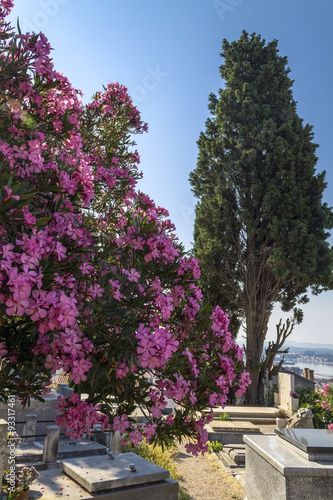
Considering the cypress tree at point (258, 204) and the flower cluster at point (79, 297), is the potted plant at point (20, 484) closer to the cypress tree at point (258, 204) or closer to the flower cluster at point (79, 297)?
the flower cluster at point (79, 297)

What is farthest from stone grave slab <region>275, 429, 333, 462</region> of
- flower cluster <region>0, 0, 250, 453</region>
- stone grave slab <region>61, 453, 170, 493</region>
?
flower cluster <region>0, 0, 250, 453</region>

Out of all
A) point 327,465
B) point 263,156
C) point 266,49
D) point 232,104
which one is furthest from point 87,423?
point 266,49

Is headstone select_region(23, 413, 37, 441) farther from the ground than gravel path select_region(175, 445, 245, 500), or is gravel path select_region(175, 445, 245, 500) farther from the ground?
headstone select_region(23, 413, 37, 441)

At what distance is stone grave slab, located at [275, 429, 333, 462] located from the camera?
5176 millimetres

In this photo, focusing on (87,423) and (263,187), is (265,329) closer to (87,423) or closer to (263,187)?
(263,187)

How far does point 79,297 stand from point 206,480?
7602 mm

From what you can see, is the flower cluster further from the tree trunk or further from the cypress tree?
the tree trunk

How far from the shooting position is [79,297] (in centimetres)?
267

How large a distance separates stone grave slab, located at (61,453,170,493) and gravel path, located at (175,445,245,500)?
263 centimetres

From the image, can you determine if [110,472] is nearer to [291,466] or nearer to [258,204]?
[291,466]

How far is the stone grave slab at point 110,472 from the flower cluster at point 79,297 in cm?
215

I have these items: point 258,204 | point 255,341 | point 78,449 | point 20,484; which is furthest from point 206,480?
point 258,204

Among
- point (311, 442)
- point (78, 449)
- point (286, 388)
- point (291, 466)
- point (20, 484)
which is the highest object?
point (311, 442)

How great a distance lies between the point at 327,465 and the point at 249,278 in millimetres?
14922
